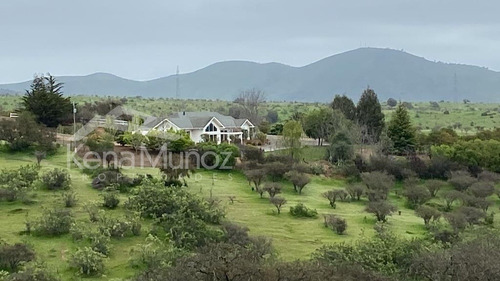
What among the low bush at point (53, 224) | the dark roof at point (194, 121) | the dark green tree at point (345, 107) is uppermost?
the dark green tree at point (345, 107)

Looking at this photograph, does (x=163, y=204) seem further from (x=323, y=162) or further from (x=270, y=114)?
(x=270, y=114)

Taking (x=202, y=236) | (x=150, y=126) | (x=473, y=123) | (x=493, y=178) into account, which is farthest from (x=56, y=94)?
(x=473, y=123)

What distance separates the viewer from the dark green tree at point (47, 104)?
4269 cm

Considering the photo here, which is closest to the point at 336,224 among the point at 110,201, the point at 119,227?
the point at 119,227

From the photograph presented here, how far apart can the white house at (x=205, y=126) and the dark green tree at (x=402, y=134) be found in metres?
12.5

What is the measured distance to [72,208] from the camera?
2300 cm

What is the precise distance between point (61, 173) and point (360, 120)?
30214mm

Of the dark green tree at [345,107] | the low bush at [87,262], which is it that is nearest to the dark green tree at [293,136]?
the dark green tree at [345,107]

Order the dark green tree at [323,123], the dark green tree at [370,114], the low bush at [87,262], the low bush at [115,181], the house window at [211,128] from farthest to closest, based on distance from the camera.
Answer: the dark green tree at [370,114] < the house window at [211,128] < the dark green tree at [323,123] < the low bush at [115,181] < the low bush at [87,262]

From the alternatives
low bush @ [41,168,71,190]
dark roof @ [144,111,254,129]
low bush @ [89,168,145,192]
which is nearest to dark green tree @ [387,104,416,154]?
dark roof @ [144,111,254,129]

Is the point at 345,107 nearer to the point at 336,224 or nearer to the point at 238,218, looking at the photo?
the point at 238,218

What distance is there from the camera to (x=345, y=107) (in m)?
51.6

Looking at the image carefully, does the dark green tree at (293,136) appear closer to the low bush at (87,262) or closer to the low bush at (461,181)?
the low bush at (461,181)

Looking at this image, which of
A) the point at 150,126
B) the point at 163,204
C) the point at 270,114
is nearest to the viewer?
the point at 163,204
